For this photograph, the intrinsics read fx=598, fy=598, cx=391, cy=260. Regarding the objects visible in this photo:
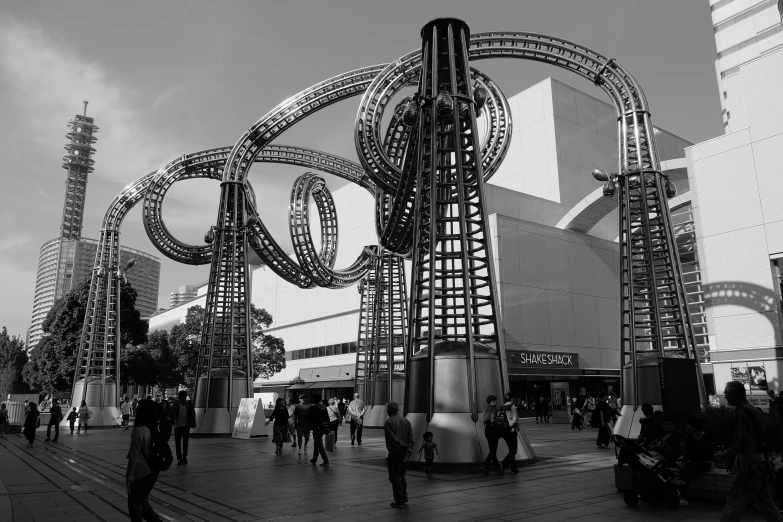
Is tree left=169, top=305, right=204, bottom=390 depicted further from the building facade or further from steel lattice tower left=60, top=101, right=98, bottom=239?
steel lattice tower left=60, top=101, right=98, bottom=239

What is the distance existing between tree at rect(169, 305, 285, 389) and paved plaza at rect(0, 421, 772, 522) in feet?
105

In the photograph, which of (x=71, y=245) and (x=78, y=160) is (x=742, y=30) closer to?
(x=78, y=160)

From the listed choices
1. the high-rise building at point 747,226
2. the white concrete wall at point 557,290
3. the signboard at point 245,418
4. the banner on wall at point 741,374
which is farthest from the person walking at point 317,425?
the white concrete wall at point 557,290

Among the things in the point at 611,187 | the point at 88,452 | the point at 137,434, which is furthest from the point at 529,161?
the point at 137,434

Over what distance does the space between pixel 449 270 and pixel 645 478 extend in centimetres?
688

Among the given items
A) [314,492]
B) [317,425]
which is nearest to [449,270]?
[317,425]

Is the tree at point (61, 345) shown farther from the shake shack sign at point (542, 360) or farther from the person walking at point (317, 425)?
the person walking at point (317, 425)

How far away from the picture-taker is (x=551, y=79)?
54688mm

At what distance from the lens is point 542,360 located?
42938 millimetres

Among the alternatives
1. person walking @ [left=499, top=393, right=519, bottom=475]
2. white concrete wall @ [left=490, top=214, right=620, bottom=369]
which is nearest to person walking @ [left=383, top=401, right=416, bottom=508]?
person walking @ [left=499, top=393, right=519, bottom=475]

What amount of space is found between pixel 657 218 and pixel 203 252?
1978 cm

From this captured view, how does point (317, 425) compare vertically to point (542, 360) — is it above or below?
below

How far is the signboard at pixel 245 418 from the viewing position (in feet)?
74.8

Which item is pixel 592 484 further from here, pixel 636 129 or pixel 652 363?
pixel 636 129
